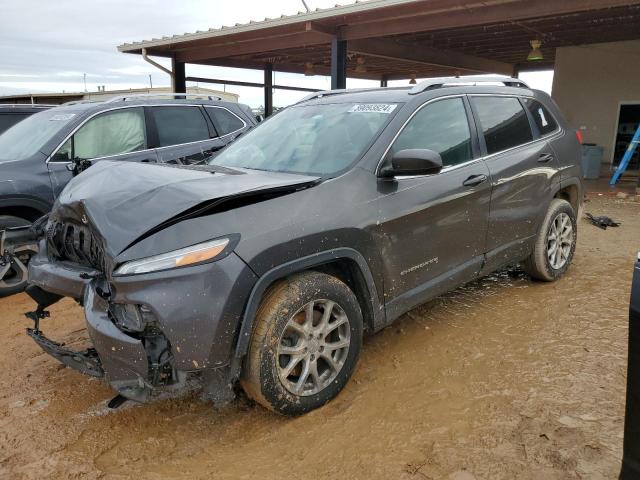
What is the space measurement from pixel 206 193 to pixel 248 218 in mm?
243

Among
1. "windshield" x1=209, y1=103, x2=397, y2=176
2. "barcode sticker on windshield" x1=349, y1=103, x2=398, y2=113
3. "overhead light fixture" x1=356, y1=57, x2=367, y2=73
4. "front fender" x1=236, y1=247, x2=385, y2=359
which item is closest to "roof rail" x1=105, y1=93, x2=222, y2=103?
"windshield" x1=209, y1=103, x2=397, y2=176

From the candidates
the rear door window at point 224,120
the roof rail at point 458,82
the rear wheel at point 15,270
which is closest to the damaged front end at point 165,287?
the roof rail at point 458,82

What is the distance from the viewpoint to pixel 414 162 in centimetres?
303

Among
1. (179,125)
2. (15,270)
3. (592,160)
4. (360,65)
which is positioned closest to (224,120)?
(179,125)

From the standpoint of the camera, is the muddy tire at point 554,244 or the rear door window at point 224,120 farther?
the rear door window at point 224,120

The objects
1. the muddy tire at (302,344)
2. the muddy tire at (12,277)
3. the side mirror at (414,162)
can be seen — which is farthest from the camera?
the muddy tire at (12,277)

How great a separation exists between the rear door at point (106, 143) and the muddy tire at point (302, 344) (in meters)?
3.56

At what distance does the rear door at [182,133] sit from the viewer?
5992mm

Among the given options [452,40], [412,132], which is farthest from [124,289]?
[452,40]

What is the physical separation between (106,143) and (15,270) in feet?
5.43

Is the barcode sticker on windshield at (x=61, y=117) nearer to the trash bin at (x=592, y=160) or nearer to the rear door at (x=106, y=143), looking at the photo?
the rear door at (x=106, y=143)

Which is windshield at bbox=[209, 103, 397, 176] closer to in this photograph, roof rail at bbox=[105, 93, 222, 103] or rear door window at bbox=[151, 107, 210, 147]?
rear door window at bbox=[151, 107, 210, 147]

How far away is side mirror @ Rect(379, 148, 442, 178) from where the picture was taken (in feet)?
9.96

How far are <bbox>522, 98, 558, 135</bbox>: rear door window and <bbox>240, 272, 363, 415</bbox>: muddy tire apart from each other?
2896 millimetres
